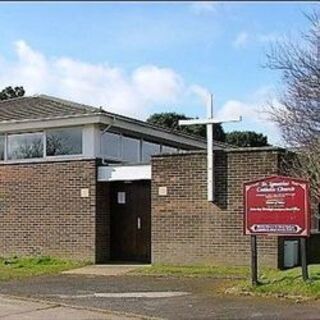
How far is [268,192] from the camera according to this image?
1427 centimetres

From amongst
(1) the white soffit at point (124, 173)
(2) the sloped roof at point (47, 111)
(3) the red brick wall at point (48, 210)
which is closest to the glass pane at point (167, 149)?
(2) the sloped roof at point (47, 111)

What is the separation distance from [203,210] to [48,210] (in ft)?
16.4

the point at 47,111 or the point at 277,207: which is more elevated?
the point at 47,111

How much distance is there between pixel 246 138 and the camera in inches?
1966

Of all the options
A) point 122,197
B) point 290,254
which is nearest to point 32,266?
point 122,197

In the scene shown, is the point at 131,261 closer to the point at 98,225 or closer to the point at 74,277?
the point at 98,225

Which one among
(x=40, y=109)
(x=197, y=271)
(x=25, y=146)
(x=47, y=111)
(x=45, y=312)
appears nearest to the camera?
(x=45, y=312)

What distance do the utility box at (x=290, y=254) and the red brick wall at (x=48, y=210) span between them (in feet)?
18.1

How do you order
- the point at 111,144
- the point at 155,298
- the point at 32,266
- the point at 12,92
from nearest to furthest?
the point at 155,298 < the point at 32,266 < the point at 111,144 < the point at 12,92

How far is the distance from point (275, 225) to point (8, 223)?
10255 mm

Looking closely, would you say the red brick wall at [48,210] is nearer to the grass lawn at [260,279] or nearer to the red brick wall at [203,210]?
the red brick wall at [203,210]

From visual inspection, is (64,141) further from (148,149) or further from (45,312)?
(45,312)

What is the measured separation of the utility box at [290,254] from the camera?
696 inches

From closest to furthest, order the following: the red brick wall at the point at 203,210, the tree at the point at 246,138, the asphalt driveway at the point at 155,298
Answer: the asphalt driveway at the point at 155,298 < the red brick wall at the point at 203,210 < the tree at the point at 246,138
